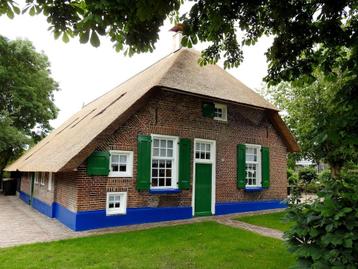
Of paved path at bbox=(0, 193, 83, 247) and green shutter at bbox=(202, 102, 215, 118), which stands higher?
green shutter at bbox=(202, 102, 215, 118)

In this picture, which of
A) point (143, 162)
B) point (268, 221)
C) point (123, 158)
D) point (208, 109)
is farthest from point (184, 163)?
point (268, 221)

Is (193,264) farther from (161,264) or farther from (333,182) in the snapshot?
(333,182)

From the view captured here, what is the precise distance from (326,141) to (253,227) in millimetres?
6853

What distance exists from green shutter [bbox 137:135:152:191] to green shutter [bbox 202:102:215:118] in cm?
275

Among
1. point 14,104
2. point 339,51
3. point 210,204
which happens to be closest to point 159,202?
point 210,204

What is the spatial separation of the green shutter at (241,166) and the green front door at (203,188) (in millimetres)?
1401

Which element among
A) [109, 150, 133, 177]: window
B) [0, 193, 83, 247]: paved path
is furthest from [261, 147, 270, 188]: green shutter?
[0, 193, 83, 247]: paved path

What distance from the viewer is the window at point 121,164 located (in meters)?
9.74

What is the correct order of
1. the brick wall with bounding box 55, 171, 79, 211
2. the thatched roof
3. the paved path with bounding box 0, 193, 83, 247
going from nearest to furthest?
the paved path with bounding box 0, 193, 83, 247 < the brick wall with bounding box 55, 171, 79, 211 < the thatched roof

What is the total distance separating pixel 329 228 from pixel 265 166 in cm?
1047

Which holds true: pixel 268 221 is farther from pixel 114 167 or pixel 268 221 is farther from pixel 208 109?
pixel 114 167

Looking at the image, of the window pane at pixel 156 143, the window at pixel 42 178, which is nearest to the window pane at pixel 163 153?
the window pane at pixel 156 143

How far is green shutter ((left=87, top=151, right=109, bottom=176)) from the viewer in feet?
30.1

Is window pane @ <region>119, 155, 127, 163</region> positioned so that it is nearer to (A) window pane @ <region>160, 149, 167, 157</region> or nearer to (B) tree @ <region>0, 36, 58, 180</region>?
(A) window pane @ <region>160, 149, 167, 157</region>
